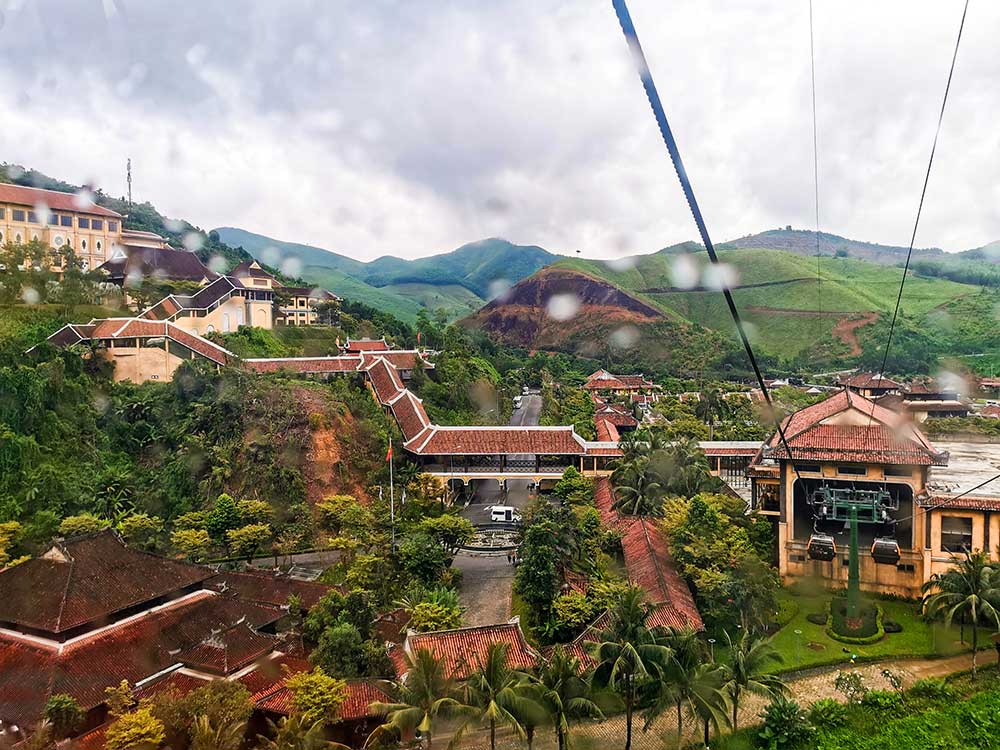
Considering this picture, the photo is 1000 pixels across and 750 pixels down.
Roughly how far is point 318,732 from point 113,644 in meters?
5.44

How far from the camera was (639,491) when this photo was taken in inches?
819

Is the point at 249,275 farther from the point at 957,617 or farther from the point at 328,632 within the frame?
the point at 957,617

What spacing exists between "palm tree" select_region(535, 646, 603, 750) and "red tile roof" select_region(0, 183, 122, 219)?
38.0 meters

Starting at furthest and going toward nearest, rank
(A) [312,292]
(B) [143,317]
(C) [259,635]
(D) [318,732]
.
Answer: (A) [312,292] < (B) [143,317] < (C) [259,635] < (D) [318,732]

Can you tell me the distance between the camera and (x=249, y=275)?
120ft

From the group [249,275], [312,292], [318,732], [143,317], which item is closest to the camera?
[318,732]

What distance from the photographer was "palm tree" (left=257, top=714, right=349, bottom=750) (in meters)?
10.0

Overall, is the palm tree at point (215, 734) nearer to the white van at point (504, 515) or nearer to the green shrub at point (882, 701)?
the green shrub at point (882, 701)

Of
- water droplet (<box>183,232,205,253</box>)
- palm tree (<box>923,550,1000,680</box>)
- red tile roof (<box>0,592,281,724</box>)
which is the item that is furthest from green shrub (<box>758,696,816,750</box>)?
water droplet (<box>183,232,205,253</box>)

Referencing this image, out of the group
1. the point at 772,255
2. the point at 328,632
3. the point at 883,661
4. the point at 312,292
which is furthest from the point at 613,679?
the point at 772,255

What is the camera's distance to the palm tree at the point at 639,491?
20609 mm

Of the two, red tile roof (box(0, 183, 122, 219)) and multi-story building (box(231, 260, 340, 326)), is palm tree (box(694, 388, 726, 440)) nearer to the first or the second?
multi-story building (box(231, 260, 340, 326))

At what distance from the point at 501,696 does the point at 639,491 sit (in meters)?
11.5

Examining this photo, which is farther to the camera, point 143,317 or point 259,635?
point 143,317
